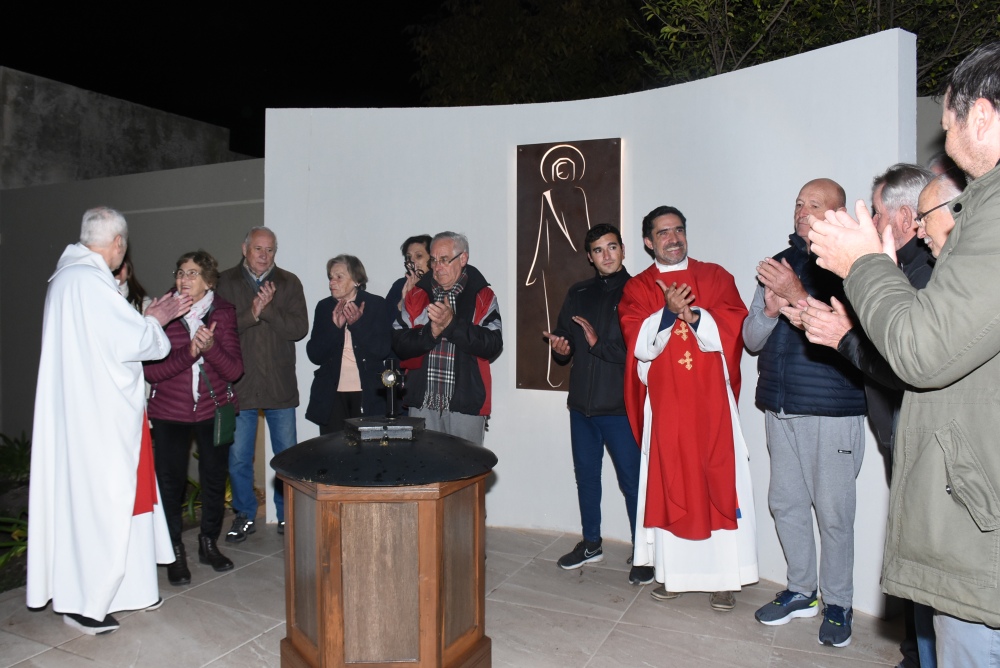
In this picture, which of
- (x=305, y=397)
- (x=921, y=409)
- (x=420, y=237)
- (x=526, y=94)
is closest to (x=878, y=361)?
(x=921, y=409)

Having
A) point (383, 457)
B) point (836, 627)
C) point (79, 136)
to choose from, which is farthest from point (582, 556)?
point (79, 136)

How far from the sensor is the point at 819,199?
3.31 metres

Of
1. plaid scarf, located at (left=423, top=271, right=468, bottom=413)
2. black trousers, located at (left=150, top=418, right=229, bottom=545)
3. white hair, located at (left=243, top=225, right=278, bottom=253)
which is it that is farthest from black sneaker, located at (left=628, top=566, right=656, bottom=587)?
white hair, located at (left=243, top=225, right=278, bottom=253)

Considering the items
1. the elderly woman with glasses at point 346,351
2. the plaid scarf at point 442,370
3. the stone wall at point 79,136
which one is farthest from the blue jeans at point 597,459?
the stone wall at point 79,136

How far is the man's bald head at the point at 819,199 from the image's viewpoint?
10.9ft

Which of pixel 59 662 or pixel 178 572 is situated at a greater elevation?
pixel 178 572

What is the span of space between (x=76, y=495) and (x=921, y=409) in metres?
3.24

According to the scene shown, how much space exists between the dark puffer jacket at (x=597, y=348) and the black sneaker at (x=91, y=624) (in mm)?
2435

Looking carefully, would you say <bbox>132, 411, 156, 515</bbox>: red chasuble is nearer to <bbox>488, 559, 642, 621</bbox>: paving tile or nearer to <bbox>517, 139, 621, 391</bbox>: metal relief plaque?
<bbox>488, 559, 642, 621</bbox>: paving tile

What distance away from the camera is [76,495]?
3.32m

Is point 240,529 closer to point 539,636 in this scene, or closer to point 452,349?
point 452,349

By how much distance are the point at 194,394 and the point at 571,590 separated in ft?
7.12

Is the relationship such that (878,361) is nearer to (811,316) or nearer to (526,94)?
(811,316)

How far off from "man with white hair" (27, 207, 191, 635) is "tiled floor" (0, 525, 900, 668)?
21 cm
